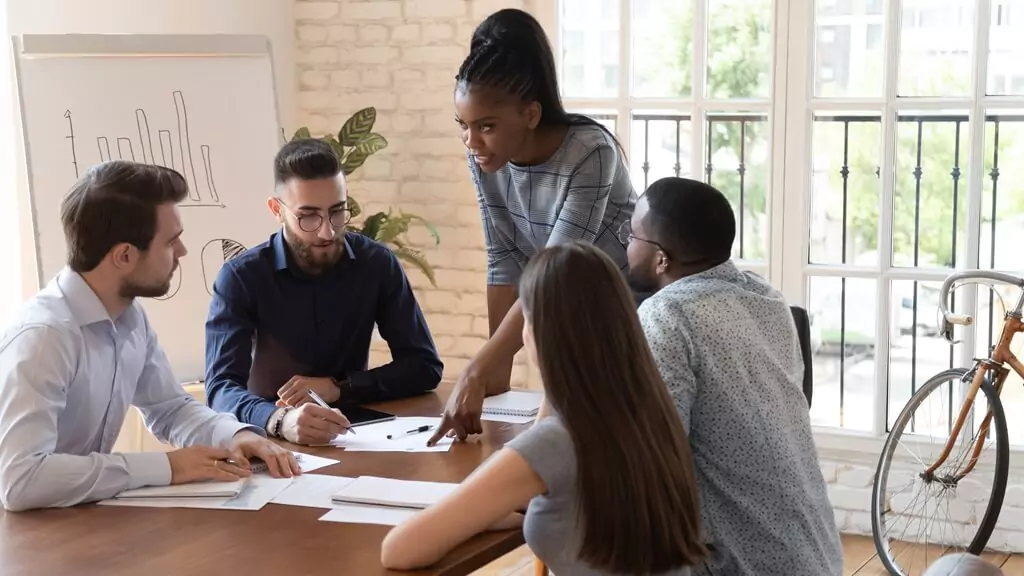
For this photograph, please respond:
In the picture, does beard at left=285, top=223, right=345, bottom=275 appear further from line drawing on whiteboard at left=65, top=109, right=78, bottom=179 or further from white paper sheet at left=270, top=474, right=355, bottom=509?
line drawing on whiteboard at left=65, top=109, right=78, bottom=179

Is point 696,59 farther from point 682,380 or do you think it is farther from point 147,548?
point 147,548

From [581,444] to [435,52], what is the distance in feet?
9.86

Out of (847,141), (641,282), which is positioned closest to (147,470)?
(641,282)

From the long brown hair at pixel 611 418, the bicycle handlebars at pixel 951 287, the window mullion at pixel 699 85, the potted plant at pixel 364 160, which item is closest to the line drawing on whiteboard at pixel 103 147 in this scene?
the potted plant at pixel 364 160

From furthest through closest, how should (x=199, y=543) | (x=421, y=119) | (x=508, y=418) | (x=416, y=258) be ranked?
(x=421, y=119) → (x=416, y=258) → (x=508, y=418) → (x=199, y=543)

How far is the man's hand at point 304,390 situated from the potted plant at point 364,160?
1568 mm

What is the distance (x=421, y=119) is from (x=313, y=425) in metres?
2.33

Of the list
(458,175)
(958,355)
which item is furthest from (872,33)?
(458,175)

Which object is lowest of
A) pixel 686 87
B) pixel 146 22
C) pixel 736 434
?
pixel 736 434

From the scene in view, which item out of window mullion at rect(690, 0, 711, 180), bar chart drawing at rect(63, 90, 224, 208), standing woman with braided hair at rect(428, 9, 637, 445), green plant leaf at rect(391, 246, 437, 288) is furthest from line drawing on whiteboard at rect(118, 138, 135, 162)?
window mullion at rect(690, 0, 711, 180)

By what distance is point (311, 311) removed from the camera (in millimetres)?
2592

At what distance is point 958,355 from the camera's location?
12.5 ft

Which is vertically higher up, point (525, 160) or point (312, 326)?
point (525, 160)

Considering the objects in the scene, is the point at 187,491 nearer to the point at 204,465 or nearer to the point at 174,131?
the point at 204,465
